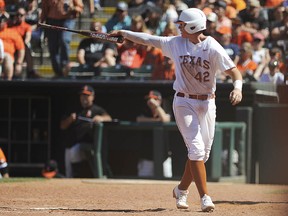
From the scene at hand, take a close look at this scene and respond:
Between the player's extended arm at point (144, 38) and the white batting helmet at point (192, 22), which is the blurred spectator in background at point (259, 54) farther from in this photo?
the white batting helmet at point (192, 22)

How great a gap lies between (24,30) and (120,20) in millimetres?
1735

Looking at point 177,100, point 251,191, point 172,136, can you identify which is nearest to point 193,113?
point 177,100

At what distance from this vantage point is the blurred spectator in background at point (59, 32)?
51.2ft

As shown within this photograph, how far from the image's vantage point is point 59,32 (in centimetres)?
1566

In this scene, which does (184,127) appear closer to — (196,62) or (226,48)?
(196,62)

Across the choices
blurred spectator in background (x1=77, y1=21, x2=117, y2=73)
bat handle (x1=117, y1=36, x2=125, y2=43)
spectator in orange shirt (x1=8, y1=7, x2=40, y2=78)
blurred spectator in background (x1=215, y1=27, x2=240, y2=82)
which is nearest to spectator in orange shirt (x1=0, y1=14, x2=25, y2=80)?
spectator in orange shirt (x1=8, y1=7, x2=40, y2=78)

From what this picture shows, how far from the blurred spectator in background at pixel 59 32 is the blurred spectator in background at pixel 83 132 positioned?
105 cm

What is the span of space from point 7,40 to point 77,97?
1.57 m

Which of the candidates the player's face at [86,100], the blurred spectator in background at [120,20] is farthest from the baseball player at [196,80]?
the blurred spectator in background at [120,20]

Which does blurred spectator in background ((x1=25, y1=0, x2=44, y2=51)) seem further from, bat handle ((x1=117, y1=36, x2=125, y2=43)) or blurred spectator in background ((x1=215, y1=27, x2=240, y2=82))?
bat handle ((x1=117, y1=36, x2=125, y2=43))

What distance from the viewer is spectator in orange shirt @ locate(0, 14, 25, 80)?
15.6 meters

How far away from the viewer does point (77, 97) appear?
1605 centimetres

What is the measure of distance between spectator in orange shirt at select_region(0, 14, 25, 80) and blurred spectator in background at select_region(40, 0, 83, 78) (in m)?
0.52

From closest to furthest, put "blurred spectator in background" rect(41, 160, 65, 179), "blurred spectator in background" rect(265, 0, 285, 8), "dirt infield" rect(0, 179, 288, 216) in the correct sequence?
"dirt infield" rect(0, 179, 288, 216)
"blurred spectator in background" rect(41, 160, 65, 179)
"blurred spectator in background" rect(265, 0, 285, 8)
